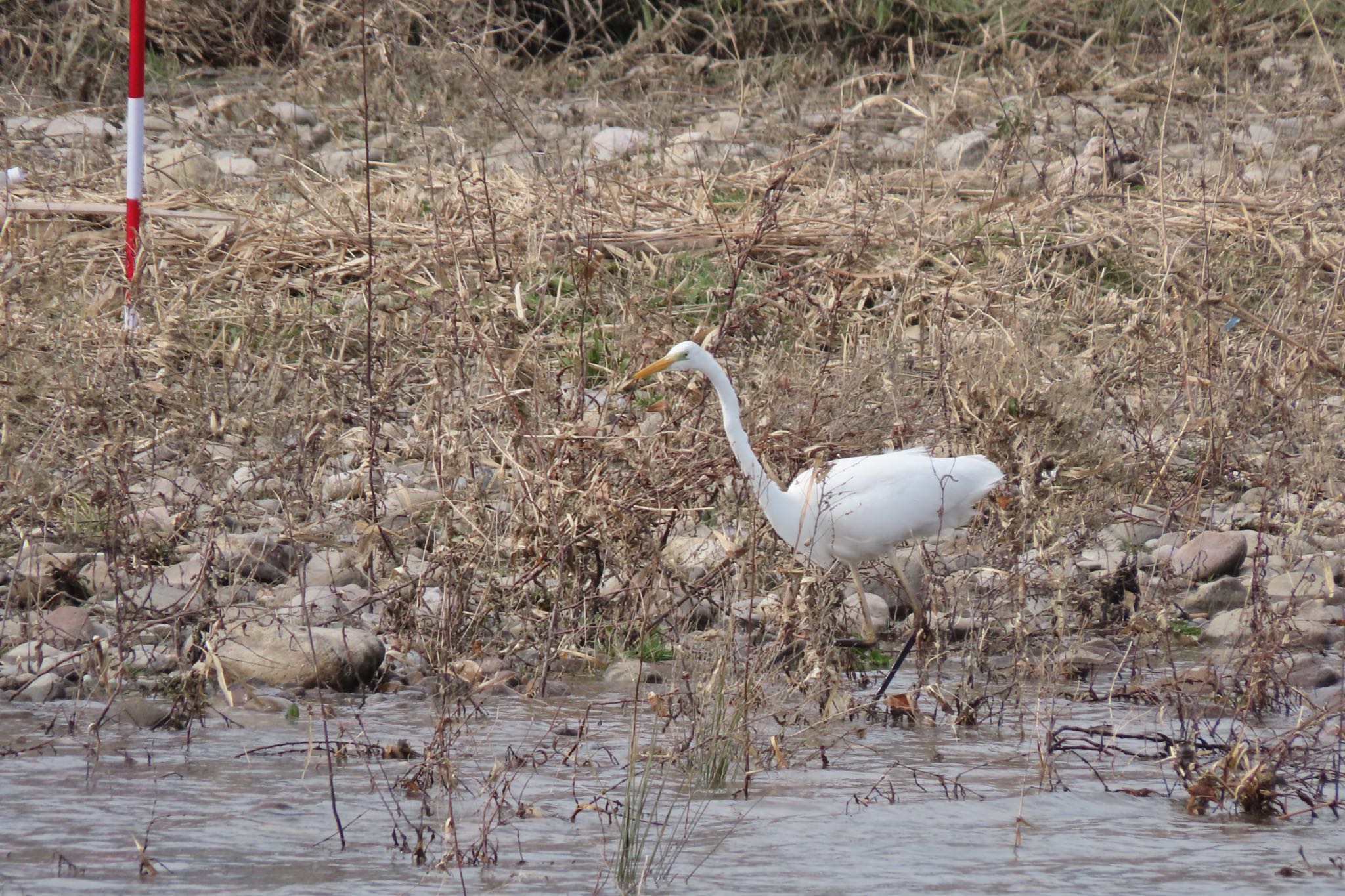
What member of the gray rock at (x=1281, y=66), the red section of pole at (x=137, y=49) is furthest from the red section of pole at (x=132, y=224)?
the gray rock at (x=1281, y=66)

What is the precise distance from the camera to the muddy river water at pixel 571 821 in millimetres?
3281

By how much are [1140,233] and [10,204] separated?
15.6ft

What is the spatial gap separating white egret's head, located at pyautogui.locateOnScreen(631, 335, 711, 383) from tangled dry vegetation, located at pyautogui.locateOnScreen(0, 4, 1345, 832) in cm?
29

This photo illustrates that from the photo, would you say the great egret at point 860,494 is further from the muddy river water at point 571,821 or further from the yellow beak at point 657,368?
the muddy river water at point 571,821

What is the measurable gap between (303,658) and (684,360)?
1.27m

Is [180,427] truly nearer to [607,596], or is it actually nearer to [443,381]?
[443,381]

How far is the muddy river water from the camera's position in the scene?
328 cm

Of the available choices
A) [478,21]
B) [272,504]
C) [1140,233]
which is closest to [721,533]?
[272,504]

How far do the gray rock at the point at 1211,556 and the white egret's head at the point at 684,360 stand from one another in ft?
5.53

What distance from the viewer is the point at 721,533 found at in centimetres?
467

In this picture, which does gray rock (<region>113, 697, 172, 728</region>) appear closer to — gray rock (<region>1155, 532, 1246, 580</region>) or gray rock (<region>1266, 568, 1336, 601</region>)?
gray rock (<region>1155, 532, 1246, 580</region>)

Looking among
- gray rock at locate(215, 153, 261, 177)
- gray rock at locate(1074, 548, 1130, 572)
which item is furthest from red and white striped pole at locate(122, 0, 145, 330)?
gray rock at locate(1074, 548, 1130, 572)

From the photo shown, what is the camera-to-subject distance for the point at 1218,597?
5.29 m

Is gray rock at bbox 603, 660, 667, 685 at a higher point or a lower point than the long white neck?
lower
